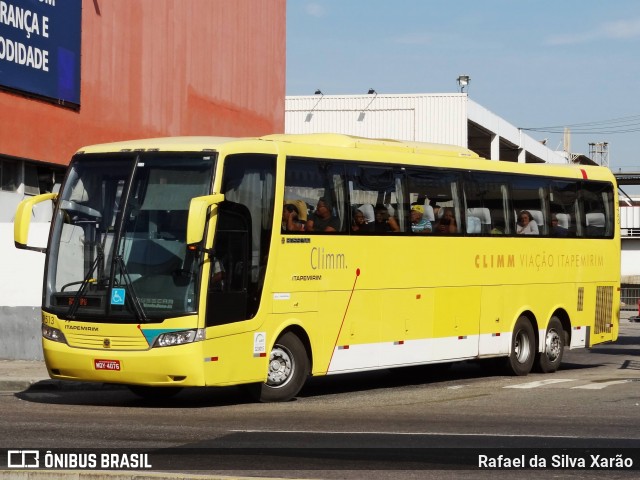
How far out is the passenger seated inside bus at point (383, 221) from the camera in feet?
61.1

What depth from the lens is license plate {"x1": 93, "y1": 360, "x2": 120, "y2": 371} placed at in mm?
15430

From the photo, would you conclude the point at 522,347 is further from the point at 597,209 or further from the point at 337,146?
the point at 337,146

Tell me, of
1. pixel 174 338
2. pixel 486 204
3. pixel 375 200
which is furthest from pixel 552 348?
pixel 174 338

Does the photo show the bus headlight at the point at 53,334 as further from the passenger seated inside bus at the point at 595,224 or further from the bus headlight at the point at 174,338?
the passenger seated inside bus at the point at 595,224

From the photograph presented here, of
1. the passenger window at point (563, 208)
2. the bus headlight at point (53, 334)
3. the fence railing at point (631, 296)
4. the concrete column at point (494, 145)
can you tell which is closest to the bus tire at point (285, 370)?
the bus headlight at point (53, 334)

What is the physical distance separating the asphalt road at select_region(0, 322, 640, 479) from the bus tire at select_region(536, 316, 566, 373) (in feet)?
5.64

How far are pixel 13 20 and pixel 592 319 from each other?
12.0 meters

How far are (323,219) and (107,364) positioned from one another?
3695 mm

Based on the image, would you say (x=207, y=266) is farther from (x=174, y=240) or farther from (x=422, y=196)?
(x=422, y=196)

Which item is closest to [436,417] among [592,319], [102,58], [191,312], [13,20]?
[191,312]

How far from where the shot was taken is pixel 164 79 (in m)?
30.8

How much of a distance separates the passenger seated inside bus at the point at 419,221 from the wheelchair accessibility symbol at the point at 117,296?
5418mm

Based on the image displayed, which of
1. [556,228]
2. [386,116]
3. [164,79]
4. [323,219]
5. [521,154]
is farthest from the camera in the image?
[521,154]

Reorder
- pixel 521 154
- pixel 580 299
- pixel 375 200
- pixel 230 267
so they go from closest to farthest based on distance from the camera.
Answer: pixel 230 267, pixel 375 200, pixel 580 299, pixel 521 154
